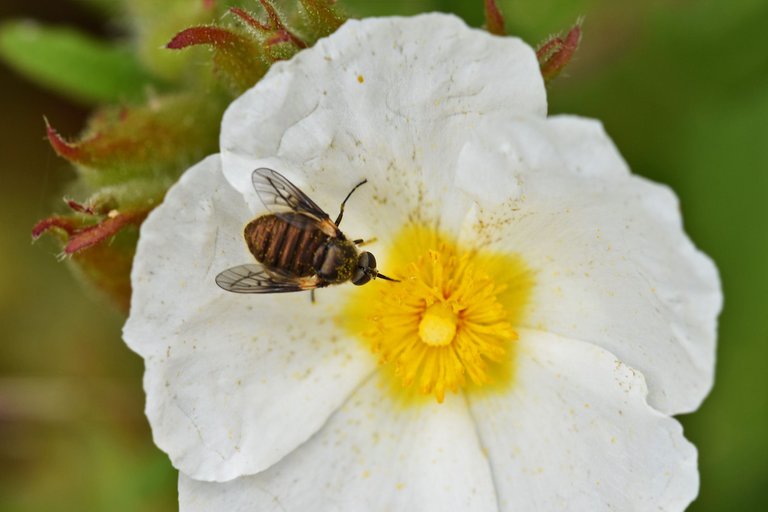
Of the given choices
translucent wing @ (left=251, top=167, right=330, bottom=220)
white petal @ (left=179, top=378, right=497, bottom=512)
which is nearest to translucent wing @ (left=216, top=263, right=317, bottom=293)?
translucent wing @ (left=251, top=167, right=330, bottom=220)

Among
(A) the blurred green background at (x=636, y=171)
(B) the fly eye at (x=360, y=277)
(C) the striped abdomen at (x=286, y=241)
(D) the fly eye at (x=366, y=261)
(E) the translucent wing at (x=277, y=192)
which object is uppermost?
(E) the translucent wing at (x=277, y=192)

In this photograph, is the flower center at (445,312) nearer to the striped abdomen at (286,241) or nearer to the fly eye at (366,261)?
the fly eye at (366,261)

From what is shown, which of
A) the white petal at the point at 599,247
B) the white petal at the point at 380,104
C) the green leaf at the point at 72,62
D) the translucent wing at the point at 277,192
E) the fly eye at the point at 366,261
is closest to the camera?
the white petal at the point at 599,247

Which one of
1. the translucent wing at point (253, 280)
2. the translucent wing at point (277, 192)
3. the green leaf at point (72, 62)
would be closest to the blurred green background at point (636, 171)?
the green leaf at point (72, 62)

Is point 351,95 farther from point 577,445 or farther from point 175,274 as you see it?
point 577,445

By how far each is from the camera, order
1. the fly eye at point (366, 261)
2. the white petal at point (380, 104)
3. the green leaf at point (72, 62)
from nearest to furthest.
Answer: the white petal at point (380, 104) < the fly eye at point (366, 261) < the green leaf at point (72, 62)

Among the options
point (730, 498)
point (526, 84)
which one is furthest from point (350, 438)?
point (730, 498)

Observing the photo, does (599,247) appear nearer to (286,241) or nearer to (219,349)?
(286,241)
